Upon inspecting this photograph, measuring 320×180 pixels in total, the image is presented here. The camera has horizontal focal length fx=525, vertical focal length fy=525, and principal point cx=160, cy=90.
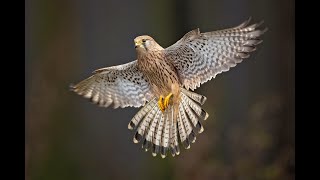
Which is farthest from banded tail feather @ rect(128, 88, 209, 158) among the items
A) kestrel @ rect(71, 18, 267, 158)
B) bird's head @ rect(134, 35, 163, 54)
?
bird's head @ rect(134, 35, 163, 54)

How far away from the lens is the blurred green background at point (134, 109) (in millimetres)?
1195

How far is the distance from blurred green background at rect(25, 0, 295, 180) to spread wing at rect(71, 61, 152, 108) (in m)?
0.02

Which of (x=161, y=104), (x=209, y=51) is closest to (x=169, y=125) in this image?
(x=161, y=104)

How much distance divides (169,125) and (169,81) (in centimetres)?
10

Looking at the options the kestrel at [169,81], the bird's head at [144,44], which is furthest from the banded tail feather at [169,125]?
the bird's head at [144,44]

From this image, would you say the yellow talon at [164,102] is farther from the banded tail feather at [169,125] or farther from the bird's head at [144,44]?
the bird's head at [144,44]

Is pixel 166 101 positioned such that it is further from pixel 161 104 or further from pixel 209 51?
pixel 209 51

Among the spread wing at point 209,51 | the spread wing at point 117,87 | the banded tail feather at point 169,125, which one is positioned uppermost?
the spread wing at point 209,51

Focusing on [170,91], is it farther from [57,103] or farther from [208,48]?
[57,103]

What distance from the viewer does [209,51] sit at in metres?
1.14

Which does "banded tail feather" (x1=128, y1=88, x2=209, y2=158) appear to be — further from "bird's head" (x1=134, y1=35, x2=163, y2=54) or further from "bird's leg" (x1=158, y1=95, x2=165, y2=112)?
"bird's head" (x1=134, y1=35, x2=163, y2=54)

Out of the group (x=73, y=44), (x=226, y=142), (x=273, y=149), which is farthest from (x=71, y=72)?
(x=273, y=149)

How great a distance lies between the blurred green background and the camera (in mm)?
1195
